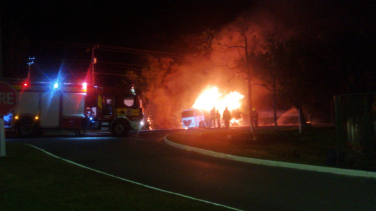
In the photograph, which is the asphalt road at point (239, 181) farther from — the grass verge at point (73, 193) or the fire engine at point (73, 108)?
the fire engine at point (73, 108)

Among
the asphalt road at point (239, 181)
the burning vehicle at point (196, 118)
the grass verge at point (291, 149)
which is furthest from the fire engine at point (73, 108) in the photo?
the burning vehicle at point (196, 118)

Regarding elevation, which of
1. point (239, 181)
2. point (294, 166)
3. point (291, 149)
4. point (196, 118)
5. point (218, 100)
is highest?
point (218, 100)

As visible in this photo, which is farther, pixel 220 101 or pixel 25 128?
pixel 220 101

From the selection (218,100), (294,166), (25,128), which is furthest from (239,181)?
(218,100)

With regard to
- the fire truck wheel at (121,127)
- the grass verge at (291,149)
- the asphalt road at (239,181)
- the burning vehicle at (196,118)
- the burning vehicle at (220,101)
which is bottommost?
the asphalt road at (239,181)

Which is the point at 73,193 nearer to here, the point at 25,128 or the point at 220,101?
the point at 25,128

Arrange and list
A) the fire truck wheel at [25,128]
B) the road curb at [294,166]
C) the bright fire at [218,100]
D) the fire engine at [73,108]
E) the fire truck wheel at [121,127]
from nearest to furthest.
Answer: the road curb at [294,166] < the fire truck wheel at [25,128] < the fire engine at [73,108] < the fire truck wheel at [121,127] < the bright fire at [218,100]

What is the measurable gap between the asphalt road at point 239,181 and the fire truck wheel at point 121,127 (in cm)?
821

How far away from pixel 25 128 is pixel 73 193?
16.3 metres

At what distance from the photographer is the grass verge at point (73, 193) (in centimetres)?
600

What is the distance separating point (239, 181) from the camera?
8977 mm

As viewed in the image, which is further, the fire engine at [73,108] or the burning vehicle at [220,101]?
the burning vehicle at [220,101]

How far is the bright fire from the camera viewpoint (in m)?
39.1

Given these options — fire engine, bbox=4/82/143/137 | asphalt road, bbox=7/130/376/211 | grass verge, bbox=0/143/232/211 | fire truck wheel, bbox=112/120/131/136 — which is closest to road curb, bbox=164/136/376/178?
asphalt road, bbox=7/130/376/211
